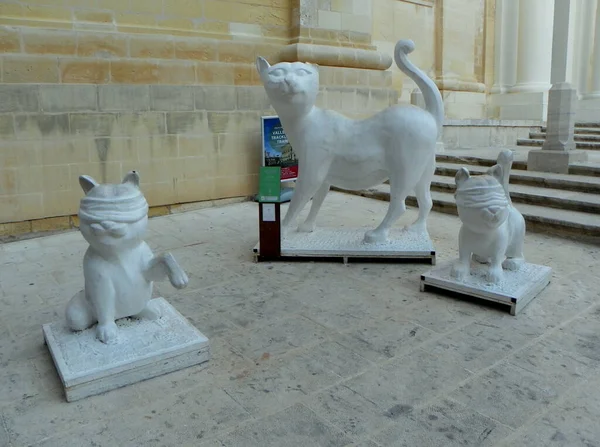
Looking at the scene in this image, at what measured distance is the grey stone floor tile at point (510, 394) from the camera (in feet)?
7.00

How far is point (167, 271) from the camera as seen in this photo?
2457mm

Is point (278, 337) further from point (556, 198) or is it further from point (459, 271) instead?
point (556, 198)

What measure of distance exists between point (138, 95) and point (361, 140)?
2894 millimetres

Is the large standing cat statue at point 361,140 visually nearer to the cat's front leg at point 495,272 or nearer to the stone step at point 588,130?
the cat's front leg at point 495,272

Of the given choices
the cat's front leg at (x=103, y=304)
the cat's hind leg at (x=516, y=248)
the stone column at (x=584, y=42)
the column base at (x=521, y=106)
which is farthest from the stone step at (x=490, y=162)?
the stone column at (x=584, y=42)

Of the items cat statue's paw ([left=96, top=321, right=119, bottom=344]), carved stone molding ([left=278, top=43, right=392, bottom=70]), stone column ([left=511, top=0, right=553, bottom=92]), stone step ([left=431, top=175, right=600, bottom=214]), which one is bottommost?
cat statue's paw ([left=96, top=321, right=119, bottom=344])

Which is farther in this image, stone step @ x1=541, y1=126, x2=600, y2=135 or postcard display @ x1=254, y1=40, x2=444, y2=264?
stone step @ x1=541, y1=126, x2=600, y2=135

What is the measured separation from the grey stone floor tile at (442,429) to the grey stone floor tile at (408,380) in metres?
0.09

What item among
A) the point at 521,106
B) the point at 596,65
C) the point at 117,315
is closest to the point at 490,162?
the point at 521,106

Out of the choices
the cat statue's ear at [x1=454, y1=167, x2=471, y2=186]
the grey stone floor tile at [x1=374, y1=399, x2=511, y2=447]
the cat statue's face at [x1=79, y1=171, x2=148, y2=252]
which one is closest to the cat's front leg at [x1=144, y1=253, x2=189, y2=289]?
the cat statue's face at [x1=79, y1=171, x2=148, y2=252]

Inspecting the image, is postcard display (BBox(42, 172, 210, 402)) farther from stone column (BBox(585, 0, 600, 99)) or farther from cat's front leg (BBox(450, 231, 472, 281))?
stone column (BBox(585, 0, 600, 99))

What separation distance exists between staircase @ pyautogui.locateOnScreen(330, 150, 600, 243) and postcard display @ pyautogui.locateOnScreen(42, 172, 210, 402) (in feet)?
12.2

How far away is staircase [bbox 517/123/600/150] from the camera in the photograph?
8922 millimetres

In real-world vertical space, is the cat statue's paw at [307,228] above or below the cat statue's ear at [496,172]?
below
